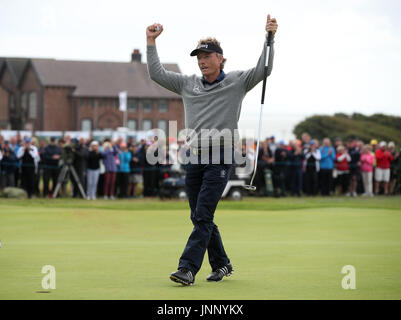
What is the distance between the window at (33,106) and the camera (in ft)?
311

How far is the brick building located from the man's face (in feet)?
280

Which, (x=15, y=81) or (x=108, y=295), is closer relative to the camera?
(x=108, y=295)

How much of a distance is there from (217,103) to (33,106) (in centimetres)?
9066

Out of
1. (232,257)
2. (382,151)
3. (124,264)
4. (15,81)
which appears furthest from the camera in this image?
(15,81)

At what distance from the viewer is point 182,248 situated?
1059 centimetres

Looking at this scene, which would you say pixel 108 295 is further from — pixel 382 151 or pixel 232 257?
pixel 382 151

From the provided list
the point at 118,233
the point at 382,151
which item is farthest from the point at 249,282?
the point at 382,151

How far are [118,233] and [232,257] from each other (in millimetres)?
4336

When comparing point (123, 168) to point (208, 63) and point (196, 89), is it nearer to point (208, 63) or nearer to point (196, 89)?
point (196, 89)

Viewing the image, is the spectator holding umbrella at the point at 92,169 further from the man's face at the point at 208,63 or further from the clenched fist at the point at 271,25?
the clenched fist at the point at 271,25

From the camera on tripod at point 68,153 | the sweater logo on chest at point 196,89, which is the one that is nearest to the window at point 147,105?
the camera on tripod at point 68,153

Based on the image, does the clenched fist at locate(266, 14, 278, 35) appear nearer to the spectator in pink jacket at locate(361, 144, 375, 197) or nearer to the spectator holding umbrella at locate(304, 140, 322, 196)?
the spectator holding umbrella at locate(304, 140, 322, 196)

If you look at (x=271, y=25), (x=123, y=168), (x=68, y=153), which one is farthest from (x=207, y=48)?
(x=123, y=168)
